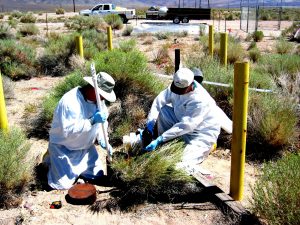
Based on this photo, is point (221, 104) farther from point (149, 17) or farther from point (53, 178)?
point (149, 17)

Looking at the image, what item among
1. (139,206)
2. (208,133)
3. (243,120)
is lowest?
(139,206)

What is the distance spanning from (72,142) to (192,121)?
146cm

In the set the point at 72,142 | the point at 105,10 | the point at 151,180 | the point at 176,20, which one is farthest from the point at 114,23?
the point at 151,180

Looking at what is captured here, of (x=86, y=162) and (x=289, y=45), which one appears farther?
(x=289, y=45)

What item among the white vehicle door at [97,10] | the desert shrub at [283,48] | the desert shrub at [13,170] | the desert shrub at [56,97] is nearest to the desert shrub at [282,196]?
the desert shrub at [13,170]

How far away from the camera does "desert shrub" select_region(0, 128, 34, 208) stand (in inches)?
175

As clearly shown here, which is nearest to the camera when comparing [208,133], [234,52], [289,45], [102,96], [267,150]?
[102,96]

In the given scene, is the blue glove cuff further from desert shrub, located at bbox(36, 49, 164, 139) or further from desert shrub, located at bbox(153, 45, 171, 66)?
desert shrub, located at bbox(153, 45, 171, 66)

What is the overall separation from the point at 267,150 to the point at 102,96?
265 cm

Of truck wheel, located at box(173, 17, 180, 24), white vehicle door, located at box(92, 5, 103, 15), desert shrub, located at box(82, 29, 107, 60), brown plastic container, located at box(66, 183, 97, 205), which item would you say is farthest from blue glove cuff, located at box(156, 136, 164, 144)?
white vehicle door, located at box(92, 5, 103, 15)

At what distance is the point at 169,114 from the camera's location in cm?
562

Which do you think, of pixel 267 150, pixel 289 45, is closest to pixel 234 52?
pixel 289 45

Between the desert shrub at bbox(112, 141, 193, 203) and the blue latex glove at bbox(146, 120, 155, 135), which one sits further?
the blue latex glove at bbox(146, 120, 155, 135)

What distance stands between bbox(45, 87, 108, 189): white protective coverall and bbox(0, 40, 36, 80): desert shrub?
6.65m
